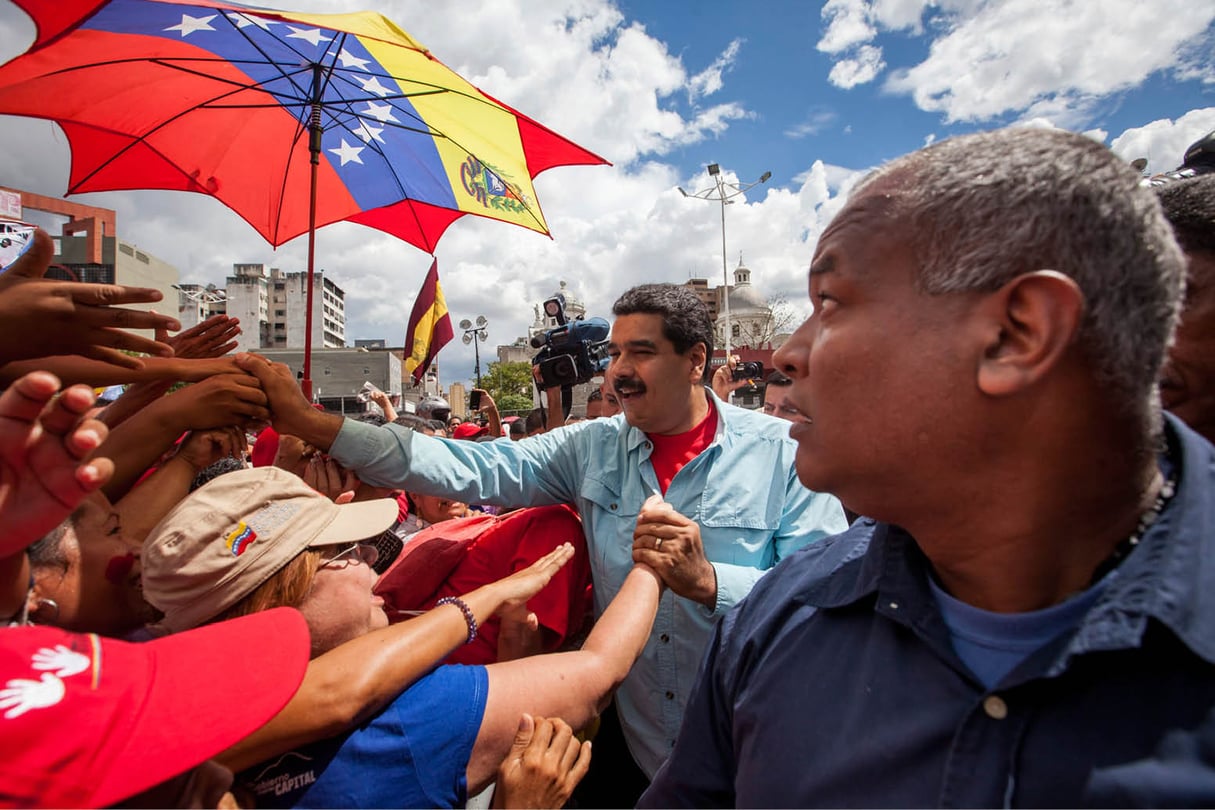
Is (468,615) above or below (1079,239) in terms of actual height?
below

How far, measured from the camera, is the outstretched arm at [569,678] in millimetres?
1474

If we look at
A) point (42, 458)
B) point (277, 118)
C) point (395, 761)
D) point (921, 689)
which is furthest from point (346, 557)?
point (277, 118)

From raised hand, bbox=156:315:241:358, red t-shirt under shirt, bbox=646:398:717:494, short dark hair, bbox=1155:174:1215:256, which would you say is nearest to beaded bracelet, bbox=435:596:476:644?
red t-shirt under shirt, bbox=646:398:717:494

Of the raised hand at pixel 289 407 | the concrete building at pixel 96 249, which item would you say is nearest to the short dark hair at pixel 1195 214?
the raised hand at pixel 289 407

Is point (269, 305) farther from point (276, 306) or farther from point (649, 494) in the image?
point (649, 494)

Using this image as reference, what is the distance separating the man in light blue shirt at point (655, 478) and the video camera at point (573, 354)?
477 millimetres

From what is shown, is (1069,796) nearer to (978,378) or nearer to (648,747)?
(978,378)

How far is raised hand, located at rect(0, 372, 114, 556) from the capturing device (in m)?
0.91

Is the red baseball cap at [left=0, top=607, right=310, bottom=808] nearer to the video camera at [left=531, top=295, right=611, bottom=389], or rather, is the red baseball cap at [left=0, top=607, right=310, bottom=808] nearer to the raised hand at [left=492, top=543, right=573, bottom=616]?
the raised hand at [left=492, top=543, right=573, bottom=616]

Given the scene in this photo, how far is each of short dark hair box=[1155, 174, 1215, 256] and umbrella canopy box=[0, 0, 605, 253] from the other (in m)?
2.77

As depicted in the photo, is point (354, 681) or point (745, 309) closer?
point (354, 681)

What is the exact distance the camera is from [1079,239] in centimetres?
86

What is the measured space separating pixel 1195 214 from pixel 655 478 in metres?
1.66

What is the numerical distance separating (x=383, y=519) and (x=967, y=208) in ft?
4.94
